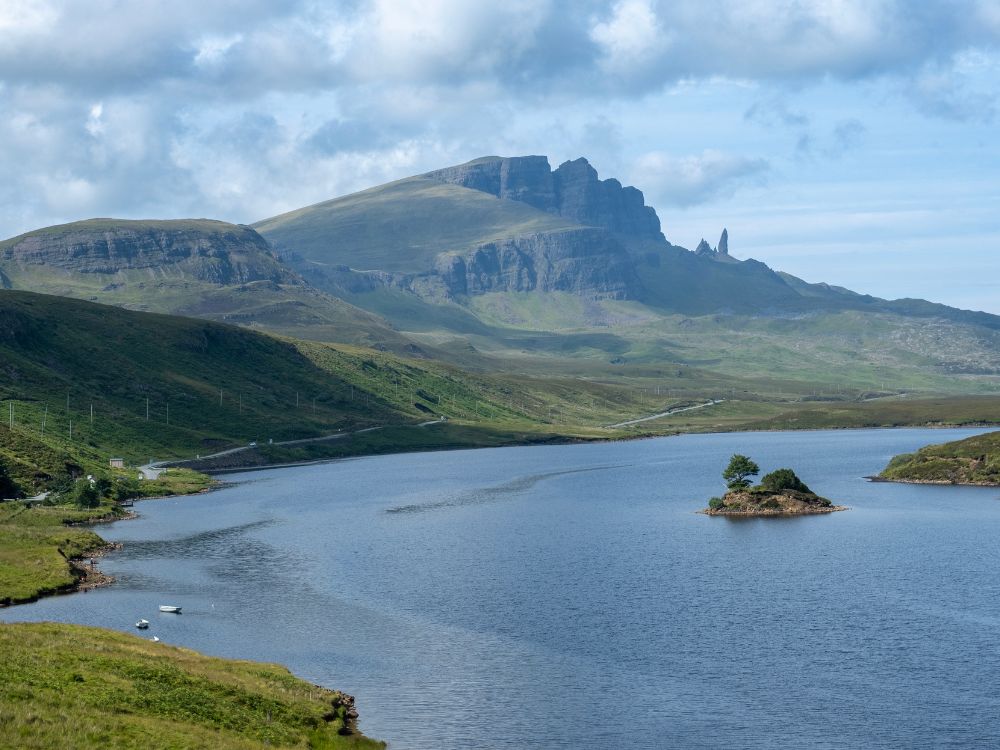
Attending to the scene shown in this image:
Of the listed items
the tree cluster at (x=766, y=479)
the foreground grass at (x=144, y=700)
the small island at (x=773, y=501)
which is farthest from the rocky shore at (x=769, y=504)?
the foreground grass at (x=144, y=700)

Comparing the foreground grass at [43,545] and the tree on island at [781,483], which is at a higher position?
the tree on island at [781,483]

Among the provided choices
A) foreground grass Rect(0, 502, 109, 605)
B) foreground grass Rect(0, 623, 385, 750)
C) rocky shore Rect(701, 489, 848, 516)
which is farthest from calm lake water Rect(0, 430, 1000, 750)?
rocky shore Rect(701, 489, 848, 516)

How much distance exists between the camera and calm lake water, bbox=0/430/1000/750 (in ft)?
237

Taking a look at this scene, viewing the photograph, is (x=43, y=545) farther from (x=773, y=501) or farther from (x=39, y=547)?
(x=773, y=501)

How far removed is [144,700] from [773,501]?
129 m

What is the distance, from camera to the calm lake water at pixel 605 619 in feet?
237

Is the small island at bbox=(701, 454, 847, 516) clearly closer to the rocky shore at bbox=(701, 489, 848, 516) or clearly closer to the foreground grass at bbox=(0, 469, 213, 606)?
the rocky shore at bbox=(701, 489, 848, 516)

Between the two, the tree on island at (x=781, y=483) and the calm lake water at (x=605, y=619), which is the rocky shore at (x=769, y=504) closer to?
the tree on island at (x=781, y=483)

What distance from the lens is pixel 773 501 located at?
177375mm

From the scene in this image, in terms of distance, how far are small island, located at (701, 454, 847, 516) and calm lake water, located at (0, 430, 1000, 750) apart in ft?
20.5

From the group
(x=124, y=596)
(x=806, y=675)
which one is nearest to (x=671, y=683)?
(x=806, y=675)

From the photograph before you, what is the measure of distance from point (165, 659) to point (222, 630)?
24334 mm

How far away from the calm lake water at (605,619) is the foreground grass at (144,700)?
5277mm

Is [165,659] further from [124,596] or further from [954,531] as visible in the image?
[954,531]
